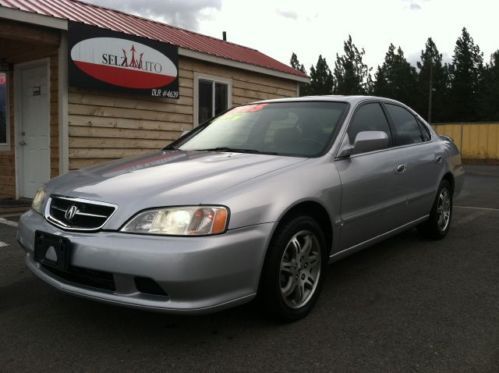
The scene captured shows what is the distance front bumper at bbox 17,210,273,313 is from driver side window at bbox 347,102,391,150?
4.79ft

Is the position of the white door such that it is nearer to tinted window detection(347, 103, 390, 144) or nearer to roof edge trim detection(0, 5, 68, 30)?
roof edge trim detection(0, 5, 68, 30)

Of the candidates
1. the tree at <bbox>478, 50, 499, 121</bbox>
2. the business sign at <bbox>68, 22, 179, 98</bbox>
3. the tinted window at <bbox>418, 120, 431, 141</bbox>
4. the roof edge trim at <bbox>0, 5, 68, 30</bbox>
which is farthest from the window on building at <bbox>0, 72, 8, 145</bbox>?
the tree at <bbox>478, 50, 499, 121</bbox>

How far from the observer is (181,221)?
8.57ft

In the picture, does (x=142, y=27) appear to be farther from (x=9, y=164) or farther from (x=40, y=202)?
(x=40, y=202)

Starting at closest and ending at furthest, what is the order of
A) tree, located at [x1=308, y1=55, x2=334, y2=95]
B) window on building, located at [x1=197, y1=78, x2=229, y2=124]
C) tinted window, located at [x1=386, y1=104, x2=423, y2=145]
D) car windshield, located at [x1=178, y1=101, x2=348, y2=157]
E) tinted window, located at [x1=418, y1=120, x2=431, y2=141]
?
car windshield, located at [x1=178, y1=101, x2=348, y2=157] → tinted window, located at [x1=386, y1=104, x2=423, y2=145] → tinted window, located at [x1=418, y1=120, x2=431, y2=141] → window on building, located at [x1=197, y1=78, x2=229, y2=124] → tree, located at [x1=308, y1=55, x2=334, y2=95]

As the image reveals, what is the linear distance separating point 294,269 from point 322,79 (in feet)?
246

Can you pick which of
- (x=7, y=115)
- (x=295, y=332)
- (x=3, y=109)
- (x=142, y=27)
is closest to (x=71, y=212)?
(x=295, y=332)

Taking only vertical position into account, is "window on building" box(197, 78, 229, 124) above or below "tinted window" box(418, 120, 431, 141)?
above

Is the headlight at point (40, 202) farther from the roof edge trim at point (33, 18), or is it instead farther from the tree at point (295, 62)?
the tree at point (295, 62)

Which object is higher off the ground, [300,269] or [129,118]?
[129,118]

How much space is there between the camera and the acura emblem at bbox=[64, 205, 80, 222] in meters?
2.82

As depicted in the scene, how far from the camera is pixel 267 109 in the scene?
14.0 feet

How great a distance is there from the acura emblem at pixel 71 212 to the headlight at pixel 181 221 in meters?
0.38

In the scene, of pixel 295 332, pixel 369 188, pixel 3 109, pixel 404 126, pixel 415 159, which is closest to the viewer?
pixel 295 332
